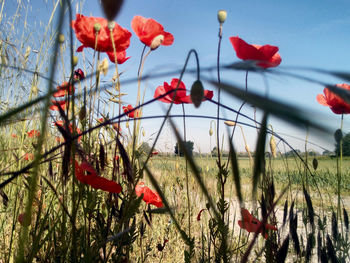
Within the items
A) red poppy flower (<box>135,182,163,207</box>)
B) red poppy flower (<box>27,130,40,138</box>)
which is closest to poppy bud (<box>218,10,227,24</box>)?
red poppy flower (<box>135,182,163,207</box>)

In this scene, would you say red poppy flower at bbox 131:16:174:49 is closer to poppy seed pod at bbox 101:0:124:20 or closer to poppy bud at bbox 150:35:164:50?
poppy bud at bbox 150:35:164:50

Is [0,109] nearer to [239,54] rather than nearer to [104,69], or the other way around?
→ [104,69]

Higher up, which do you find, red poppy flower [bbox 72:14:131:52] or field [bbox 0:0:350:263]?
red poppy flower [bbox 72:14:131:52]

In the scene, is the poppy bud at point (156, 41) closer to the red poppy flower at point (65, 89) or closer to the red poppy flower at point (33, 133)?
the red poppy flower at point (65, 89)

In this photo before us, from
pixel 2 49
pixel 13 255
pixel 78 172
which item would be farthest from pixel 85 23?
pixel 13 255

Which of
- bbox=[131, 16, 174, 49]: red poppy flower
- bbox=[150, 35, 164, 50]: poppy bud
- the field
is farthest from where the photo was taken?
bbox=[131, 16, 174, 49]: red poppy flower

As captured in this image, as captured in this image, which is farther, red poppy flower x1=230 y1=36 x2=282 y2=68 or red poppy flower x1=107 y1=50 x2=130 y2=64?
red poppy flower x1=107 y1=50 x2=130 y2=64

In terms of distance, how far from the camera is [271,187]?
0.62 m

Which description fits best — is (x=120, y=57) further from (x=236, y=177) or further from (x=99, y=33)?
(x=236, y=177)

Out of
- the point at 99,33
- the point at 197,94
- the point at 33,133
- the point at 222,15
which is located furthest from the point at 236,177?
the point at 33,133

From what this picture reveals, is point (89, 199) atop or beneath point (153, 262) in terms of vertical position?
atop

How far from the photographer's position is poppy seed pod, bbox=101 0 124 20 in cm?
23

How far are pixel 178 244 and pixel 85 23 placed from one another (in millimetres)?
Result: 1065

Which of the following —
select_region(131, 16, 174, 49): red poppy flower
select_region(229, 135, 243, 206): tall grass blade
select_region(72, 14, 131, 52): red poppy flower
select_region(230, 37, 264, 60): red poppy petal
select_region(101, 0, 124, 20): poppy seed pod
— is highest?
select_region(131, 16, 174, 49): red poppy flower
